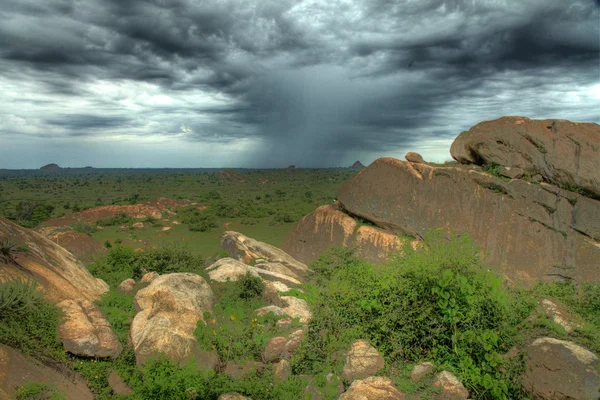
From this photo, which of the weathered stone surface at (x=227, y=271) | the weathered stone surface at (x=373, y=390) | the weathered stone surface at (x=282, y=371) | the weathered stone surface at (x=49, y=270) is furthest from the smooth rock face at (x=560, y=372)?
the weathered stone surface at (x=49, y=270)

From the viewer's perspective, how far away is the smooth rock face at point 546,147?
11.8m

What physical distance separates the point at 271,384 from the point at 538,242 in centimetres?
917

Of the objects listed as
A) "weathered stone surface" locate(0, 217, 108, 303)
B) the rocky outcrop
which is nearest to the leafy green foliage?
"weathered stone surface" locate(0, 217, 108, 303)

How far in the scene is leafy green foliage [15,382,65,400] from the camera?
5.92 m

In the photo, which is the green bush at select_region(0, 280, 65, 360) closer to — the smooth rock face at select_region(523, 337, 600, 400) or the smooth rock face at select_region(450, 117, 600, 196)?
the smooth rock face at select_region(523, 337, 600, 400)

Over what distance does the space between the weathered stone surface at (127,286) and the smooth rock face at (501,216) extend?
8.00m

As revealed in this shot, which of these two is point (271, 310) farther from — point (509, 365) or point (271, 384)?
point (509, 365)

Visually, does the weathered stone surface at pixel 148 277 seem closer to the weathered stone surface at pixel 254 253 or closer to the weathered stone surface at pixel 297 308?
the weathered stone surface at pixel 297 308

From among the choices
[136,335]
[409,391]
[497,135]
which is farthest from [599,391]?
[497,135]

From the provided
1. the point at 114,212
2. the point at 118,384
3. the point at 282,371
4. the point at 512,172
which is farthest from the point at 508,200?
the point at 114,212

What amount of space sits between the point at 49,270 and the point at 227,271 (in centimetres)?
448

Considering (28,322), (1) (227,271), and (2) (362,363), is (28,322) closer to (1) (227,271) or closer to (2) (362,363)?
(1) (227,271)

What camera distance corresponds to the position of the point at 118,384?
24.0 ft

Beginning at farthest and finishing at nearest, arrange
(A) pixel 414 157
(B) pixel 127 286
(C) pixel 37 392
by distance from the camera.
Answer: (A) pixel 414 157 < (B) pixel 127 286 < (C) pixel 37 392
